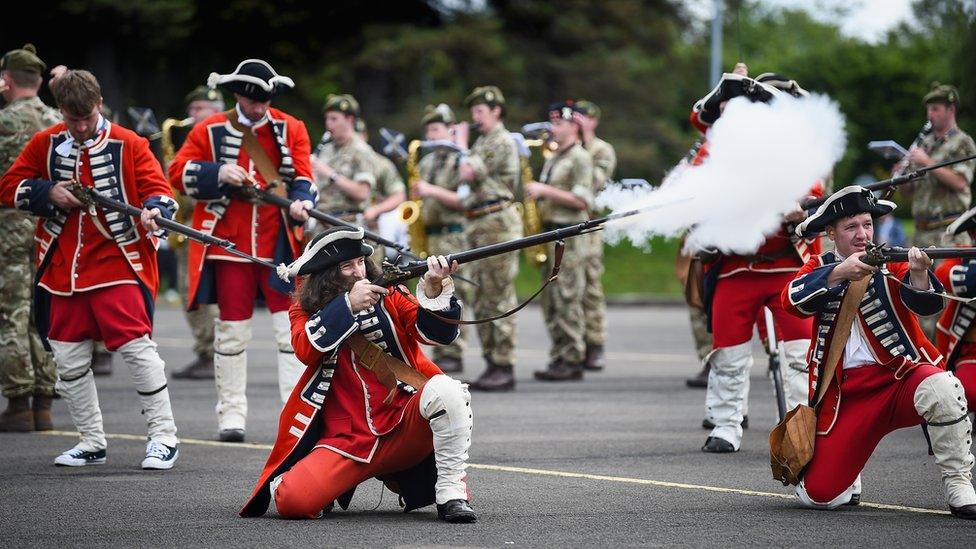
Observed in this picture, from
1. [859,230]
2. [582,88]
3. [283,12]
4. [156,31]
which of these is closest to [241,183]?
[859,230]

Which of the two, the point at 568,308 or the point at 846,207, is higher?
the point at 846,207

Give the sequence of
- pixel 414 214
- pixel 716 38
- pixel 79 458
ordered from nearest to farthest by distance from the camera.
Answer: pixel 79 458 → pixel 414 214 → pixel 716 38

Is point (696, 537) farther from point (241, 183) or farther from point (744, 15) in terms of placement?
point (744, 15)

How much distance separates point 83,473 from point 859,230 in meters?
4.60

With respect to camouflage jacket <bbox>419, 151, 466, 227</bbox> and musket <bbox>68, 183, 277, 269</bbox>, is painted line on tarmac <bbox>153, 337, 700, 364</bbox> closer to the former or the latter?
camouflage jacket <bbox>419, 151, 466, 227</bbox>

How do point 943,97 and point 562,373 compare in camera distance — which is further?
point 562,373

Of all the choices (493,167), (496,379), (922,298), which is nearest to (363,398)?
(922,298)

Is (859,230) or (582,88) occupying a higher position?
(582,88)

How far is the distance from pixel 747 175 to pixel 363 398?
7.31 feet

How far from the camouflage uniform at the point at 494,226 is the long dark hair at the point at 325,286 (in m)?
5.92

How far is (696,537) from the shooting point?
656 centimetres

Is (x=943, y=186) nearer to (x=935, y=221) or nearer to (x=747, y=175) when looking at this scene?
(x=935, y=221)

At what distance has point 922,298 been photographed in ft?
23.1

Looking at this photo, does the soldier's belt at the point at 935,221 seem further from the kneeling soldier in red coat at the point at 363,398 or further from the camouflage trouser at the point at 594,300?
the kneeling soldier in red coat at the point at 363,398
